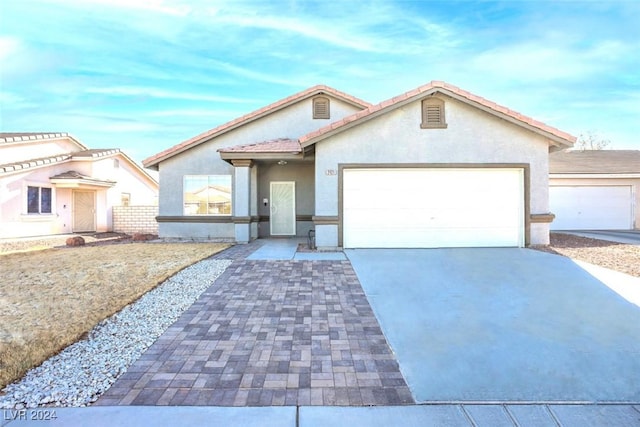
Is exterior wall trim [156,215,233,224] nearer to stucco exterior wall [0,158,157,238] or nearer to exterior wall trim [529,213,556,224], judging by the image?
stucco exterior wall [0,158,157,238]

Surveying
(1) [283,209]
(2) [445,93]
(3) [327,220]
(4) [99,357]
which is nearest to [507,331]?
(4) [99,357]

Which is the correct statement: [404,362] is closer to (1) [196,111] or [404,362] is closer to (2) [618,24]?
(2) [618,24]

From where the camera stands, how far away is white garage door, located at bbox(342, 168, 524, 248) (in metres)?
9.81

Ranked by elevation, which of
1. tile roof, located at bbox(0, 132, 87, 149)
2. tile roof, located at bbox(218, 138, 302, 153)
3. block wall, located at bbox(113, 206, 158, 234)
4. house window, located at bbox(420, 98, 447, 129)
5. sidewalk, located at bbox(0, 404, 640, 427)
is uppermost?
tile roof, located at bbox(0, 132, 87, 149)

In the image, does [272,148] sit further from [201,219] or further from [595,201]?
[595,201]

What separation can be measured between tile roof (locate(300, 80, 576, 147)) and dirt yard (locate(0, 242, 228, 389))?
218 inches

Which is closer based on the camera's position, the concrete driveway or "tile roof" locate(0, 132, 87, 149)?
the concrete driveway

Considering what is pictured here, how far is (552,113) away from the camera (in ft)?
66.3

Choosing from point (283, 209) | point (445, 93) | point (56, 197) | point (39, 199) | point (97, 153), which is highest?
point (445, 93)

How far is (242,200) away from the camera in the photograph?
40.0ft

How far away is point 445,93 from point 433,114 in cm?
65

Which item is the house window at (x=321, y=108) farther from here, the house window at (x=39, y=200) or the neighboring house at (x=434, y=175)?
the house window at (x=39, y=200)

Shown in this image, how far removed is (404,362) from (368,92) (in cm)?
1509

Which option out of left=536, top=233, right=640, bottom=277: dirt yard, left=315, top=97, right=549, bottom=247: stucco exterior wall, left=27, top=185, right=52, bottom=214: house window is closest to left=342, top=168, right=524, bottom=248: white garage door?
left=315, top=97, right=549, bottom=247: stucco exterior wall
